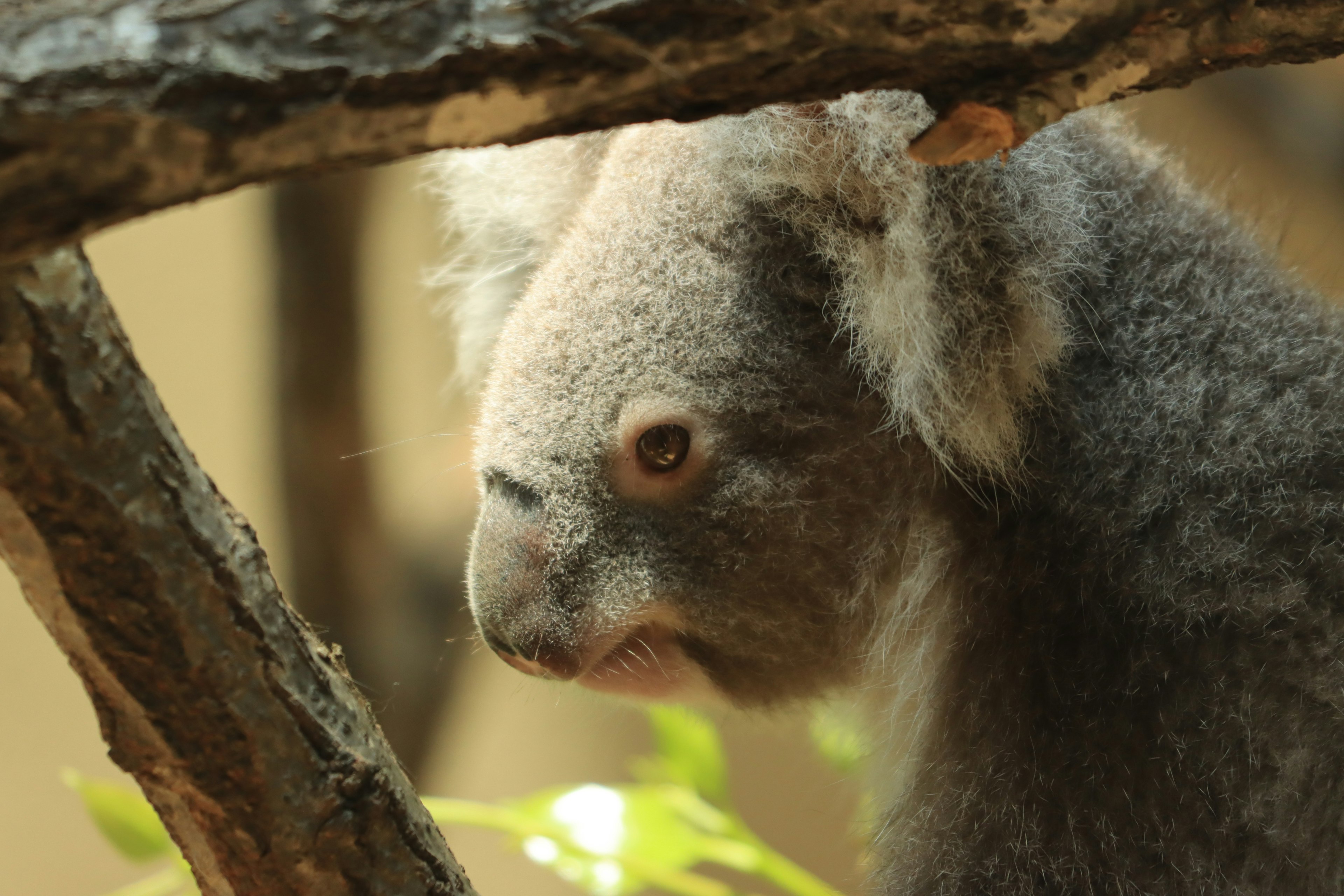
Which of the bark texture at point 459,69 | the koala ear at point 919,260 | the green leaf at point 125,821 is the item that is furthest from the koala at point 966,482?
the green leaf at point 125,821

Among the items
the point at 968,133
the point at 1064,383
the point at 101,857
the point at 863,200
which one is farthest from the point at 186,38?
the point at 101,857

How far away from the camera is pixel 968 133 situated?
2.54 feet

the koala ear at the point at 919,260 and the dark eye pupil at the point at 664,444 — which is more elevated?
the koala ear at the point at 919,260

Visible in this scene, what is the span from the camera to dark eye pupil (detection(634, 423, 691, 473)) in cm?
130

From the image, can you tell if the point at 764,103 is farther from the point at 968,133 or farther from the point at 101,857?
the point at 101,857

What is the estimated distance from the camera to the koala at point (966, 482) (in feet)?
3.90

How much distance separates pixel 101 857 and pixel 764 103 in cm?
391

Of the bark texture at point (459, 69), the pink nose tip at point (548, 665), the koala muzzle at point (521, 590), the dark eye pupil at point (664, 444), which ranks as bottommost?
the pink nose tip at point (548, 665)

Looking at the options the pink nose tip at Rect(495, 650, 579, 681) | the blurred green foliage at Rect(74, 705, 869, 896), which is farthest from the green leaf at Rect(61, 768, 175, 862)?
the pink nose tip at Rect(495, 650, 579, 681)

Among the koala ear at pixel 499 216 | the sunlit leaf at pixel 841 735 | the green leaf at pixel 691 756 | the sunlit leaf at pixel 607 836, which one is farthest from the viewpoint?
the green leaf at pixel 691 756

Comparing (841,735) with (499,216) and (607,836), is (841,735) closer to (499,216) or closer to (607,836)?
(607,836)

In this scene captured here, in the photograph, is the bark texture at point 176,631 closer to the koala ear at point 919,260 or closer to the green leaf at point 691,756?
the koala ear at point 919,260

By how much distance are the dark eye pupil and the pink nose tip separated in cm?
26

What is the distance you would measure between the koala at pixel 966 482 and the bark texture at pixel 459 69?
1.27 feet
